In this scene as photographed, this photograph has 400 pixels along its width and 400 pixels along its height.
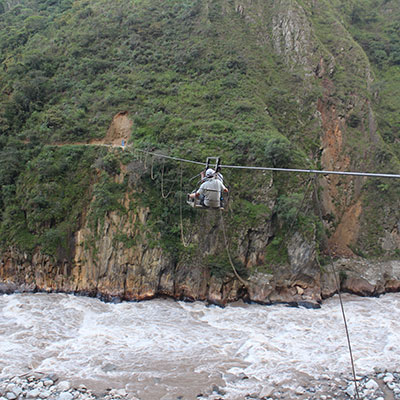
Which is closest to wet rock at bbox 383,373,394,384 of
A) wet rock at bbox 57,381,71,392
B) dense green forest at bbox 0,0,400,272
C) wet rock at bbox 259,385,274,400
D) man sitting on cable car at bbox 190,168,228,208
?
wet rock at bbox 259,385,274,400

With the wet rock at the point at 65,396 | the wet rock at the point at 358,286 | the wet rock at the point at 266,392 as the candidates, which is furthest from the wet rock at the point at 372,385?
the wet rock at the point at 65,396

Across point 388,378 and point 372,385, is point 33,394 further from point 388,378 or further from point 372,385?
point 388,378

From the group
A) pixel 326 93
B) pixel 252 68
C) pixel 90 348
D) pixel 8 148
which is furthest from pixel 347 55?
pixel 90 348

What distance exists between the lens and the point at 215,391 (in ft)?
35.0

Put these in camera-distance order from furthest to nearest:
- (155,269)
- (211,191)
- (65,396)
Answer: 1. (155,269)
2. (65,396)
3. (211,191)

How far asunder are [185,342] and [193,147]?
10568 millimetres

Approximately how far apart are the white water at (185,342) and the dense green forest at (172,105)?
347 centimetres

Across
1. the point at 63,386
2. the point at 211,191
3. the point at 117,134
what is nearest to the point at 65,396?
the point at 63,386

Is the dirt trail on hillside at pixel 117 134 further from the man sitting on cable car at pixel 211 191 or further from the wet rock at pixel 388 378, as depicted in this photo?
the wet rock at pixel 388 378

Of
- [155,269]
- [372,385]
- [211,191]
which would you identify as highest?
[211,191]

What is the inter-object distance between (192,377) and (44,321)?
281 inches

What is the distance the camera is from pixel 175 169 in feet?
62.4

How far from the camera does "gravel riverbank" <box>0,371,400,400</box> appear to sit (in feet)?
33.2

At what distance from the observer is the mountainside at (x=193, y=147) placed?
701 inches
